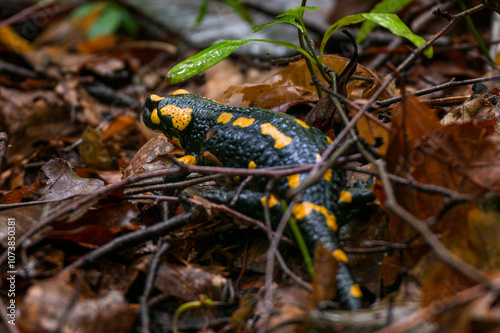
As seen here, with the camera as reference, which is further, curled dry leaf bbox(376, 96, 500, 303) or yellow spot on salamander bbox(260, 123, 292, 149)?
yellow spot on salamander bbox(260, 123, 292, 149)

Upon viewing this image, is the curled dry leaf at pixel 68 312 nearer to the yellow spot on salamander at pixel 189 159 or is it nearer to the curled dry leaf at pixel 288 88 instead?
the yellow spot on salamander at pixel 189 159

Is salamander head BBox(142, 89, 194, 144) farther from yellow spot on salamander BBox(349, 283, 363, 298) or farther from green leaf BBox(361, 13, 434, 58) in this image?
yellow spot on salamander BBox(349, 283, 363, 298)

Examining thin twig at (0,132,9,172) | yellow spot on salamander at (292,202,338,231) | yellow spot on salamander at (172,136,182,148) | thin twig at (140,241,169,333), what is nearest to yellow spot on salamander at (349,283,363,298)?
yellow spot on salamander at (292,202,338,231)

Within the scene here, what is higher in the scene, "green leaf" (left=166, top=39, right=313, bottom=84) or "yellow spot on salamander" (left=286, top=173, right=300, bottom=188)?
"green leaf" (left=166, top=39, right=313, bottom=84)

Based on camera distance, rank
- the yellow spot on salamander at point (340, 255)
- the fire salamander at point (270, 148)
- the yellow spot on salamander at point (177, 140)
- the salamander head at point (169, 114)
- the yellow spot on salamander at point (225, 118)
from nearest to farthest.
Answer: the yellow spot on salamander at point (340, 255), the fire salamander at point (270, 148), the yellow spot on salamander at point (225, 118), the salamander head at point (169, 114), the yellow spot on salamander at point (177, 140)

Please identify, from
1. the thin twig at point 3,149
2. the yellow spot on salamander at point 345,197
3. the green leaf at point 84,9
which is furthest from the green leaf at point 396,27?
the green leaf at point 84,9

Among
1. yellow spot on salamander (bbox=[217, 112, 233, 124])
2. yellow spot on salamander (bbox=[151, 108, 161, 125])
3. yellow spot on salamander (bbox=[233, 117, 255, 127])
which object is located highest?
yellow spot on salamander (bbox=[233, 117, 255, 127])

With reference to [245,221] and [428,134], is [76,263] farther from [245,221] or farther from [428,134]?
[428,134]
